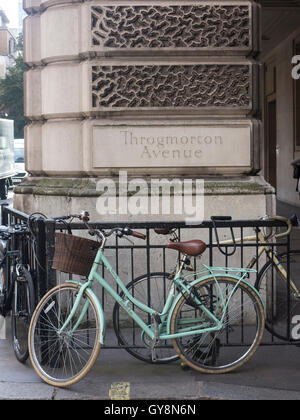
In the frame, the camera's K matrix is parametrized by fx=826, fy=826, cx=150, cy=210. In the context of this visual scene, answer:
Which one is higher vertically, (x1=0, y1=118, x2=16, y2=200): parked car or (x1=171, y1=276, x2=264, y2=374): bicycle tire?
(x1=0, y1=118, x2=16, y2=200): parked car

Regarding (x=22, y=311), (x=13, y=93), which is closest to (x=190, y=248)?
(x=22, y=311)

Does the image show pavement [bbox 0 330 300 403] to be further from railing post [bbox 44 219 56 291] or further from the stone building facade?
the stone building facade

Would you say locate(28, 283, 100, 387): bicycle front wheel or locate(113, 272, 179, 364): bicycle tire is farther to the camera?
locate(113, 272, 179, 364): bicycle tire

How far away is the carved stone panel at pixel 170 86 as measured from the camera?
7164mm

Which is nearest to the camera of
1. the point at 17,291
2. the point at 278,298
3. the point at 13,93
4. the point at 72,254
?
the point at 72,254

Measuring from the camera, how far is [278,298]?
7020 mm

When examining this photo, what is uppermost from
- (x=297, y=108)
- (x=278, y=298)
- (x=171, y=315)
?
(x=297, y=108)

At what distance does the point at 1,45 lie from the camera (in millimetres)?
82625

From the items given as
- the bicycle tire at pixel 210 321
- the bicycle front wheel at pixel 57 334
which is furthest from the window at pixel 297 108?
the bicycle front wheel at pixel 57 334

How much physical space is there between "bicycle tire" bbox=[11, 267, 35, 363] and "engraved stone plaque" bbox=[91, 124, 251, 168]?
4.84 ft

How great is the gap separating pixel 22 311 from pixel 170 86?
240 centimetres

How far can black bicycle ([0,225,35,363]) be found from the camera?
601 cm

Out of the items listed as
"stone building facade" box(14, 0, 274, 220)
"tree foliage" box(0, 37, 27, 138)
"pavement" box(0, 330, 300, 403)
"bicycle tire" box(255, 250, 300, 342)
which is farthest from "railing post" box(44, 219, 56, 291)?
"tree foliage" box(0, 37, 27, 138)

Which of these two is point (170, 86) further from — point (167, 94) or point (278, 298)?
point (278, 298)
